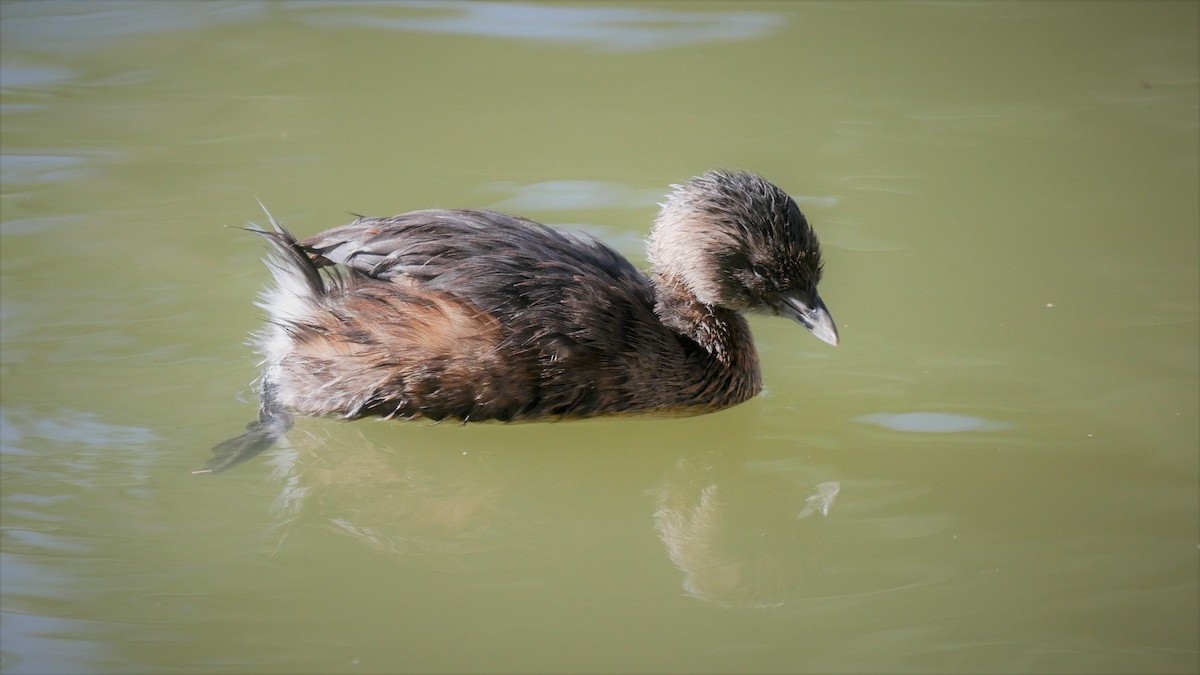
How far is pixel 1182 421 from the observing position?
4.91 metres

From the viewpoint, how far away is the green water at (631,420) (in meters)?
3.93

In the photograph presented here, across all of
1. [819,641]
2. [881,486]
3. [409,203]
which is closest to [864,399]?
[881,486]

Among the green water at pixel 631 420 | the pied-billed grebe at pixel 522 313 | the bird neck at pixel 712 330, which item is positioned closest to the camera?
the green water at pixel 631 420

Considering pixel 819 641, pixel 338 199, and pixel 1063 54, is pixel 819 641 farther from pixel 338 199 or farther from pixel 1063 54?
pixel 1063 54

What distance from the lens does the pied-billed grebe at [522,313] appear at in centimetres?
470

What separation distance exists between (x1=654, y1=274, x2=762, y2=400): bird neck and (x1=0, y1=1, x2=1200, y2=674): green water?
0.16 m

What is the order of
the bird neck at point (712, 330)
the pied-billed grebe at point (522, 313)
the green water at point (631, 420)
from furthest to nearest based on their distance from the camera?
the bird neck at point (712, 330) → the pied-billed grebe at point (522, 313) → the green water at point (631, 420)

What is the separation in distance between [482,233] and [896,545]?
5.89 feet

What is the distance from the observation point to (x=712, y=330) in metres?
5.12

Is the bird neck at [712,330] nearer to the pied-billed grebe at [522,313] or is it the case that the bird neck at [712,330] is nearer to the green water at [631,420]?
the pied-billed grebe at [522,313]

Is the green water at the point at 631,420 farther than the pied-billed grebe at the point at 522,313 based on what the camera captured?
No

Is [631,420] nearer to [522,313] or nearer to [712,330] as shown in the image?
[712,330]

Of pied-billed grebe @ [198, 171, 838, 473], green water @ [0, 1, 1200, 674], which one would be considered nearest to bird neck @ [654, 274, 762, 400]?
pied-billed grebe @ [198, 171, 838, 473]

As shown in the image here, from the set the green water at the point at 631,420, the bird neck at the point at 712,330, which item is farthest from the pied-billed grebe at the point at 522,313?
the green water at the point at 631,420
